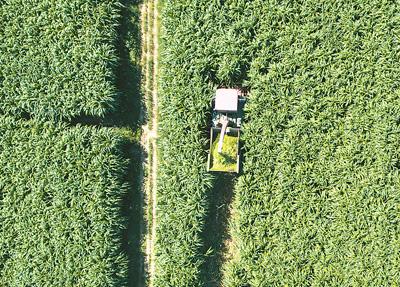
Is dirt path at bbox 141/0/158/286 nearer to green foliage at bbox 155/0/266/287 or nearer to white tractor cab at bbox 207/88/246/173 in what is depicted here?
green foliage at bbox 155/0/266/287

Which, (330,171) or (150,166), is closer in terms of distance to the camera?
(330,171)

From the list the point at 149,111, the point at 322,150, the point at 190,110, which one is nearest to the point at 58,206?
the point at 149,111

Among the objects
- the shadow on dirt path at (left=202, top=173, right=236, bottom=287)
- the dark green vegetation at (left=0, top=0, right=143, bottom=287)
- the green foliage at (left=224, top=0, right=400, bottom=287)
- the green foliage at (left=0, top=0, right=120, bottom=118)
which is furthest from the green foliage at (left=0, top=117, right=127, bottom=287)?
the green foliage at (left=224, top=0, right=400, bottom=287)

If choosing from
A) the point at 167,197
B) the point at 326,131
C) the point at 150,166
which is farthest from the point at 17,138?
the point at 326,131

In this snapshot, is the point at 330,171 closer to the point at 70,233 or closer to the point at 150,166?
the point at 150,166

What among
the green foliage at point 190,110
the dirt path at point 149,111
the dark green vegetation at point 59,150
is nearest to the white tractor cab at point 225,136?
the green foliage at point 190,110
